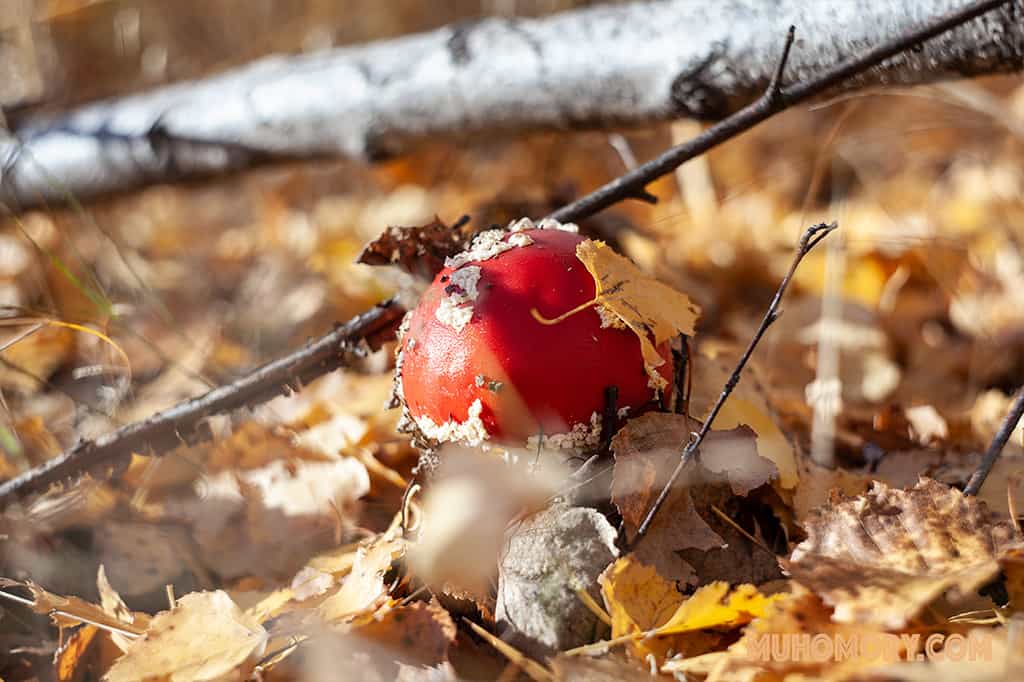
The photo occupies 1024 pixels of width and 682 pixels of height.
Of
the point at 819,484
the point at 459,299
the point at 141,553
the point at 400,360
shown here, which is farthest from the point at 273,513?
the point at 819,484

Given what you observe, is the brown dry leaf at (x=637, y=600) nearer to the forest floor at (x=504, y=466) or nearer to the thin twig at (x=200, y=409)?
the forest floor at (x=504, y=466)

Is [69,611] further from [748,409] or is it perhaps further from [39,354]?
[39,354]

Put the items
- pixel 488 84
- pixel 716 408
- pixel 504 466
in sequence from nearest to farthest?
pixel 716 408 < pixel 504 466 < pixel 488 84

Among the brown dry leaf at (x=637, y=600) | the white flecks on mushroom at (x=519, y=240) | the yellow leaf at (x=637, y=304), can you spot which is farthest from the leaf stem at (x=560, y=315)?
the brown dry leaf at (x=637, y=600)

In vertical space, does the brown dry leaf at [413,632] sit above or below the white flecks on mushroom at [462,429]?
below

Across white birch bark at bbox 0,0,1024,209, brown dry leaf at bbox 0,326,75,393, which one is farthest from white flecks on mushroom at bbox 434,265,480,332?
brown dry leaf at bbox 0,326,75,393

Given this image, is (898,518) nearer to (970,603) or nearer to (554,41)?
(970,603)
